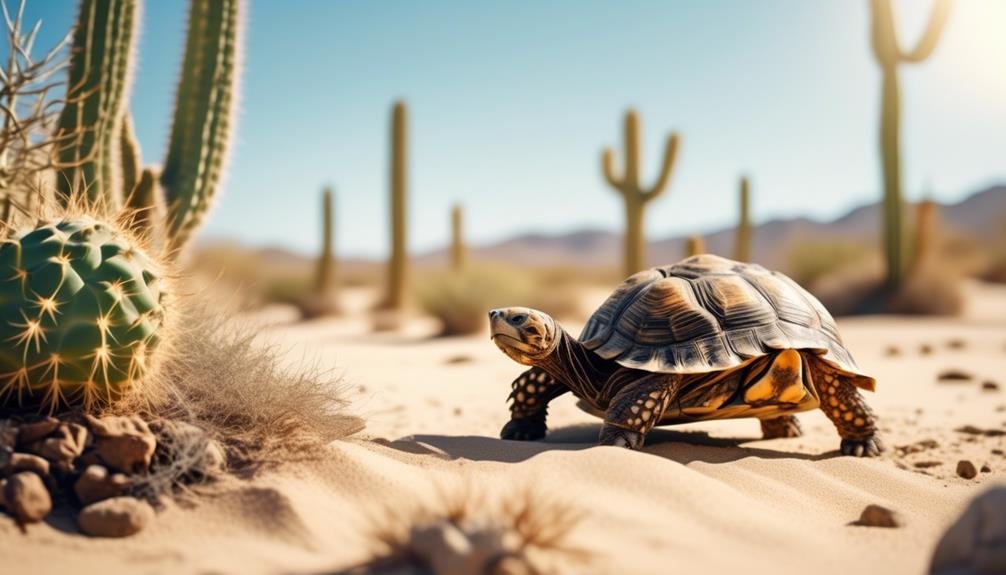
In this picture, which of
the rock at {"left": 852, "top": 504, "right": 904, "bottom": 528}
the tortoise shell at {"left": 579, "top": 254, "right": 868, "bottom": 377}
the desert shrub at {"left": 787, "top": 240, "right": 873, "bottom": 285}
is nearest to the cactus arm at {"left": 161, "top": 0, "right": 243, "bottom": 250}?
the tortoise shell at {"left": 579, "top": 254, "right": 868, "bottom": 377}

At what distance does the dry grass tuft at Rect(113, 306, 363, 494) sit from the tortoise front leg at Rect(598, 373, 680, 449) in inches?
49.7

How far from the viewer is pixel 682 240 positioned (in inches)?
4299

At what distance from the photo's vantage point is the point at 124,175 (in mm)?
6422

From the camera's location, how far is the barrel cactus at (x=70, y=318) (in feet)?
10.5

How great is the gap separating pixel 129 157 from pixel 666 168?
10.5 meters

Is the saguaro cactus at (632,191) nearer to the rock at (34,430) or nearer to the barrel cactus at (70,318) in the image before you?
the barrel cactus at (70,318)

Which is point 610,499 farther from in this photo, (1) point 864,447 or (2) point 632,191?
(2) point 632,191

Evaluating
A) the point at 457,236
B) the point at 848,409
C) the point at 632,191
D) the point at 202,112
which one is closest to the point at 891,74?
the point at 632,191

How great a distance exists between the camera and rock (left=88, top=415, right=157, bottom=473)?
3145mm

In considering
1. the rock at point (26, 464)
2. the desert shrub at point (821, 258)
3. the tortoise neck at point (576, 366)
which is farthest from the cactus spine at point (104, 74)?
the desert shrub at point (821, 258)

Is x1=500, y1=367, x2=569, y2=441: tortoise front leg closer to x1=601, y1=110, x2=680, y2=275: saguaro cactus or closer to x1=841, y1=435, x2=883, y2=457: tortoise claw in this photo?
x1=841, y1=435, x2=883, y2=457: tortoise claw

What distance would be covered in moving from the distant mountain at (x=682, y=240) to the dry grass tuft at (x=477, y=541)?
2423 inches

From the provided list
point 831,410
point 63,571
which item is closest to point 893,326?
point 831,410

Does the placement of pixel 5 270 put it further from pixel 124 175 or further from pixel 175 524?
pixel 124 175
